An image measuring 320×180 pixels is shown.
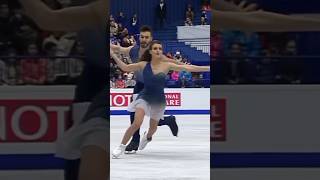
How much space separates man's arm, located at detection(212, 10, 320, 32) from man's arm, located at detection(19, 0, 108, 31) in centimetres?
37

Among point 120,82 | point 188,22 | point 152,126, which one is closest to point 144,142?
point 152,126

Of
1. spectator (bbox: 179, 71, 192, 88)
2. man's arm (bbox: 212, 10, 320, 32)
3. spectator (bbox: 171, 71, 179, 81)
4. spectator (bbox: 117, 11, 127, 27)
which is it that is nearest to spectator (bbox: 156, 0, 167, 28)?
spectator (bbox: 117, 11, 127, 27)

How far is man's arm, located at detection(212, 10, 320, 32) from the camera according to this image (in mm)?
2068

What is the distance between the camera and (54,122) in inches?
82.3

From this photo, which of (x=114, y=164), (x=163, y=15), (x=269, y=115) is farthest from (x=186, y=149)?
(x=163, y=15)

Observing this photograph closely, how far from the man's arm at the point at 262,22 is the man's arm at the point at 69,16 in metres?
0.37

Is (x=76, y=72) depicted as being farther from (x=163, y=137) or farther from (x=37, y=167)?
(x=163, y=137)

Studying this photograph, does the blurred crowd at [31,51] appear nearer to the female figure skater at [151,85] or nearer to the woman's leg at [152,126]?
the female figure skater at [151,85]

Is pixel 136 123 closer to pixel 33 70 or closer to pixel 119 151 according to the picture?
pixel 119 151

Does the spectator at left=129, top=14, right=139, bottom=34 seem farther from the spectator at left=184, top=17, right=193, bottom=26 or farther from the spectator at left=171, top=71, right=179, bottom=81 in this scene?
the spectator at left=171, top=71, right=179, bottom=81

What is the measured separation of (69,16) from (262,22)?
24.7 inches

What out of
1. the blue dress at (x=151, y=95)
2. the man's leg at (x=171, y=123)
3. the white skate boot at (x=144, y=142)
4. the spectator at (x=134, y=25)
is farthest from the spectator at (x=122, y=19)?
the blue dress at (x=151, y=95)

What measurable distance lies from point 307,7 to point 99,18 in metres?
0.68

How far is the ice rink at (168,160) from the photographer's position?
5.81m
